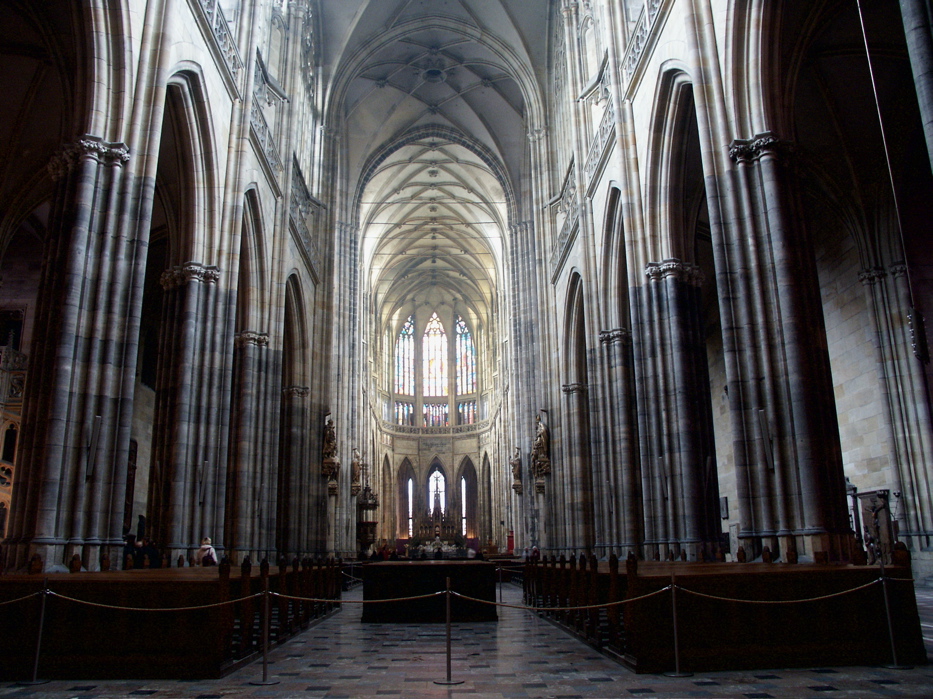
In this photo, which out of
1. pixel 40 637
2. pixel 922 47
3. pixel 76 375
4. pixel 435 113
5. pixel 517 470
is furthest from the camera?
pixel 435 113

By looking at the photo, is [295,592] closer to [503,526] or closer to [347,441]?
[347,441]

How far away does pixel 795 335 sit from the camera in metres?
9.75

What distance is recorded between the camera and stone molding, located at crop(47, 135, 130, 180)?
9781mm

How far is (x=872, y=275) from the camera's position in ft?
57.1

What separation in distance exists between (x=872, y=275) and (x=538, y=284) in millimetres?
12234

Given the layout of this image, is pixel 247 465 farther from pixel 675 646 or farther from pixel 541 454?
pixel 675 646

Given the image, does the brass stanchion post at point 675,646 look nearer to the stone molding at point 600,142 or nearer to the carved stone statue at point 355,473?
the stone molding at point 600,142

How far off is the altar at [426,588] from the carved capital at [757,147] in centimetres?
713

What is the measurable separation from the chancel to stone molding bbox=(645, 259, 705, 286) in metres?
0.08

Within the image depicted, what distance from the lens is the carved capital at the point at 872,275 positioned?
56.8ft

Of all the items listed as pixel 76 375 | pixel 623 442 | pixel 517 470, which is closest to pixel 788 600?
pixel 76 375

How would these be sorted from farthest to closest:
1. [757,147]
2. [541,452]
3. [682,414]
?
[541,452] < [682,414] < [757,147]

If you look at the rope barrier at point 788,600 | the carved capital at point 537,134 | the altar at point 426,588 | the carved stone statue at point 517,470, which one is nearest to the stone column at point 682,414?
the altar at point 426,588

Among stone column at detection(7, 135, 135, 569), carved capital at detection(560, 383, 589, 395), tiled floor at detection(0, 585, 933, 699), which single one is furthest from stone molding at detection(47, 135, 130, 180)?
carved capital at detection(560, 383, 589, 395)
